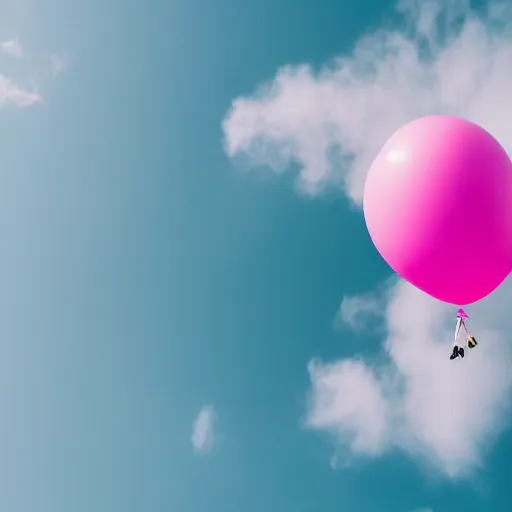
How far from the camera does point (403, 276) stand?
54.4ft

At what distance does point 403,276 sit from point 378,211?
198 centimetres

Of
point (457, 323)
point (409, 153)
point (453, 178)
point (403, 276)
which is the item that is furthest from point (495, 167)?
point (457, 323)

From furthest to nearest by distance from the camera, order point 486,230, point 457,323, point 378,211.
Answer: point 457,323 < point 378,211 < point 486,230

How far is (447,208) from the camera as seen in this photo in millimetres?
14906

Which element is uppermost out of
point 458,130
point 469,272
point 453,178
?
point 458,130

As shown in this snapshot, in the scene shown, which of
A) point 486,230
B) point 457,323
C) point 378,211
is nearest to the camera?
point 486,230

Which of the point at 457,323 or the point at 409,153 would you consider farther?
the point at 457,323

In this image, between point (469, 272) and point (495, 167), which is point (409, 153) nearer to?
point (495, 167)

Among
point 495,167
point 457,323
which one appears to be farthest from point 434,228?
point 457,323

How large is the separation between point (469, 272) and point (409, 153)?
11.5ft

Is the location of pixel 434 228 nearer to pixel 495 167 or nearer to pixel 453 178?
pixel 453 178

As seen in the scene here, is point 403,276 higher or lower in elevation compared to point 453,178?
lower

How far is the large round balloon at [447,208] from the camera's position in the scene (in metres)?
14.9

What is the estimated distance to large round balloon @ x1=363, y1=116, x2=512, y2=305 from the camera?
14.9 m
